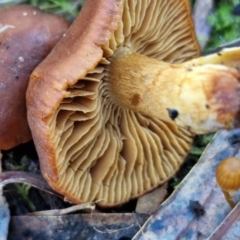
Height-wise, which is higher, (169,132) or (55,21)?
(55,21)

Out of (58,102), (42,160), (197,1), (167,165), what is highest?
(197,1)

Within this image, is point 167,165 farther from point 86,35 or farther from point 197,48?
point 86,35

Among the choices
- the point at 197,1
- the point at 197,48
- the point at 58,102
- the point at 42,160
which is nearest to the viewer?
the point at 58,102

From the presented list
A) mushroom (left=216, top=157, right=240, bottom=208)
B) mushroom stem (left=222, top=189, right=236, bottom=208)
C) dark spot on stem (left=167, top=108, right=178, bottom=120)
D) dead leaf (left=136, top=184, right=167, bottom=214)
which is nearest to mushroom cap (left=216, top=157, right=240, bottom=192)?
mushroom (left=216, top=157, right=240, bottom=208)

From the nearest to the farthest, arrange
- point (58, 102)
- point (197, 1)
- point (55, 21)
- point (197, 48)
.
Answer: point (58, 102), point (55, 21), point (197, 48), point (197, 1)

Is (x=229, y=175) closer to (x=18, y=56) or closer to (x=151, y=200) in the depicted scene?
(x=151, y=200)

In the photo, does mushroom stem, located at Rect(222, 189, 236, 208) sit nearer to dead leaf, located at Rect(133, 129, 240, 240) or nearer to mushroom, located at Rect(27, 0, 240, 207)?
dead leaf, located at Rect(133, 129, 240, 240)

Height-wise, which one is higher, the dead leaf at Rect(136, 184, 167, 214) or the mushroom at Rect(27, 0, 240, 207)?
the mushroom at Rect(27, 0, 240, 207)

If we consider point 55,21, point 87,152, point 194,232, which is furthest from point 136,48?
point 194,232
